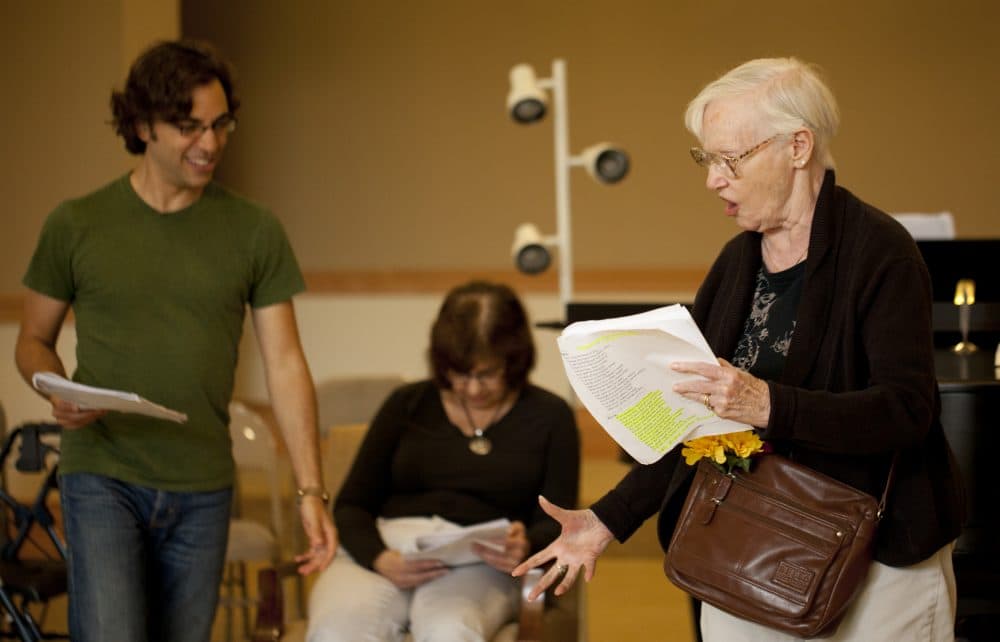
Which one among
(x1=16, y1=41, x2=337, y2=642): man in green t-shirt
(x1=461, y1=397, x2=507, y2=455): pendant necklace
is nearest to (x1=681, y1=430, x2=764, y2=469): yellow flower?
(x1=16, y1=41, x2=337, y2=642): man in green t-shirt

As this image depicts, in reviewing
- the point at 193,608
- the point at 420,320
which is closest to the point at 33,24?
the point at 420,320

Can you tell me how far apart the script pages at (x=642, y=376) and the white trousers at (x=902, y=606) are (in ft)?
1.11

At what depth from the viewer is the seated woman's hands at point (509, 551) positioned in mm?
3086

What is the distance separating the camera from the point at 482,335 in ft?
11.3

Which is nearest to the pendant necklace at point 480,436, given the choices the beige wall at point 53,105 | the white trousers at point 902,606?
the white trousers at point 902,606

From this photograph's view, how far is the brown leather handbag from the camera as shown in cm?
176

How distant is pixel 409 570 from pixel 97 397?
1171mm

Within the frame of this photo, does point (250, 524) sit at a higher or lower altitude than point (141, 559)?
lower

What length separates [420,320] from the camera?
801 centimetres

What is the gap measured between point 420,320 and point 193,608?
18.0 ft

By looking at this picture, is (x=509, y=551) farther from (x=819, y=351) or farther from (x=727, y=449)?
(x=819, y=351)

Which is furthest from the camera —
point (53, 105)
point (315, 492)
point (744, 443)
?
point (53, 105)

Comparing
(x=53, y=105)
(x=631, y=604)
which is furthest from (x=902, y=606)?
(x=53, y=105)

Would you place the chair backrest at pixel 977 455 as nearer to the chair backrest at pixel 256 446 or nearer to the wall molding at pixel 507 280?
the chair backrest at pixel 256 446
